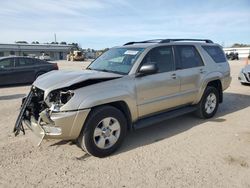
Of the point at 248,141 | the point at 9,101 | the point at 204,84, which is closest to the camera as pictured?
the point at 248,141

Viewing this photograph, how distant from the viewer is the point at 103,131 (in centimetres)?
445

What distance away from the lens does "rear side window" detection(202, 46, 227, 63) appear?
22.3ft

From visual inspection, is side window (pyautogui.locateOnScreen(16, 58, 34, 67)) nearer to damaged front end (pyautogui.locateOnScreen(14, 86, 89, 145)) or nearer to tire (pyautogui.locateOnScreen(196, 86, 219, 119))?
damaged front end (pyautogui.locateOnScreen(14, 86, 89, 145))

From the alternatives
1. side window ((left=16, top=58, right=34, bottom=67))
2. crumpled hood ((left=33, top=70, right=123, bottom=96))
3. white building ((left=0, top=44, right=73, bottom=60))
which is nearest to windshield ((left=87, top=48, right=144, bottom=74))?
crumpled hood ((left=33, top=70, right=123, bottom=96))

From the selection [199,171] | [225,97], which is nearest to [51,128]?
[199,171]

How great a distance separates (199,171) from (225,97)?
604cm

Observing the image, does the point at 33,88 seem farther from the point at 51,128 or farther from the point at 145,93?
the point at 145,93

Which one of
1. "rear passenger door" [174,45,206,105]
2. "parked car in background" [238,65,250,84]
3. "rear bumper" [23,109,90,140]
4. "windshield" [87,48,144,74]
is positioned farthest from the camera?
"parked car in background" [238,65,250,84]

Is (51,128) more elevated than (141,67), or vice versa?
(141,67)

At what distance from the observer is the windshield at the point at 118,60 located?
5090 mm

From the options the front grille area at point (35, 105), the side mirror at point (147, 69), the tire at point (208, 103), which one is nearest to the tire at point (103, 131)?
the side mirror at point (147, 69)

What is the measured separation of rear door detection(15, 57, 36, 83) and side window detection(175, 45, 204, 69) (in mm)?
9291

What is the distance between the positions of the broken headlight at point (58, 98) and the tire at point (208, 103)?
346 cm

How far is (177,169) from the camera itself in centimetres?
403
